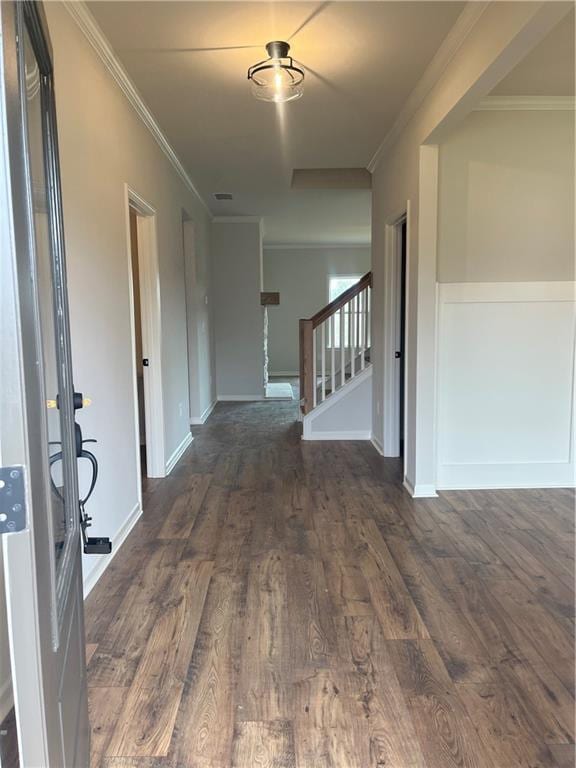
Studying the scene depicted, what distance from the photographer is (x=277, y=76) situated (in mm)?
2721

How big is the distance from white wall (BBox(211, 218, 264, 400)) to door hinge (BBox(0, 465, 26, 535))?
6.94 meters

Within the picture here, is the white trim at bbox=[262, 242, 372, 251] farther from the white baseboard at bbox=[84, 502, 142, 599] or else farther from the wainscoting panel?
the white baseboard at bbox=[84, 502, 142, 599]

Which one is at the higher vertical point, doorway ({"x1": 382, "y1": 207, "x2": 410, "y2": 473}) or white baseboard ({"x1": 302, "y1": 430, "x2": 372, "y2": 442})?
doorway ({"x1": 382, "y1": 207, "x2": 410, "y2": 473})

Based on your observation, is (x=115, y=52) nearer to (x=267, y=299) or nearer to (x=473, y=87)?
(x=473, y=87)

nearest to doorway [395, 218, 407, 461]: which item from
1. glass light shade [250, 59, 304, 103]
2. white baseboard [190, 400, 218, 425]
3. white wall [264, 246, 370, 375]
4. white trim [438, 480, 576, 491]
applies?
white trim [438, 480, 576, 491]

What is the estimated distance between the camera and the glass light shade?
8.81ft

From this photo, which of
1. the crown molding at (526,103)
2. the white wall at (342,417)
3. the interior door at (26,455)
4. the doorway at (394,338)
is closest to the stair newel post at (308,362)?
the white wall at (342,417)

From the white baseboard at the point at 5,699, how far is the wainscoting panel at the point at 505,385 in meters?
2.86

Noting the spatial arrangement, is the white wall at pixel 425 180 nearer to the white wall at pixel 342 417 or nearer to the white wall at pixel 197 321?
the white wall at pixel 342 417

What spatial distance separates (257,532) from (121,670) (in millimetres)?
1283

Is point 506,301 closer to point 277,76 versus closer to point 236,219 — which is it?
point 277,76

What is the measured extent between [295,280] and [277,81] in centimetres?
841

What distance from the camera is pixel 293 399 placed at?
7.94 m

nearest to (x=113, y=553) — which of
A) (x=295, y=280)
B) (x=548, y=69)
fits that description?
(x=548, y=69)
